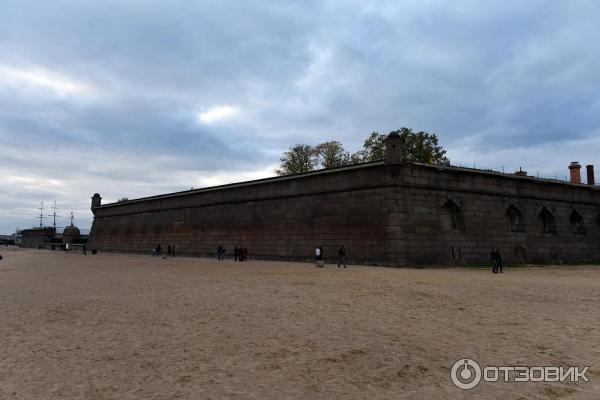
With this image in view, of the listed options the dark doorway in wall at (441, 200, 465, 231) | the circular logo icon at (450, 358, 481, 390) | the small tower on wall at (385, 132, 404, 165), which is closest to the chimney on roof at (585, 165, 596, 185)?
the dark doorway in wall at (441, 200, 465, 231)

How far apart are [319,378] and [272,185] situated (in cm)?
2755

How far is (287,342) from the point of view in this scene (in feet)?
23.1

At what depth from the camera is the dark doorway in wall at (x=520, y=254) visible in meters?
28.7

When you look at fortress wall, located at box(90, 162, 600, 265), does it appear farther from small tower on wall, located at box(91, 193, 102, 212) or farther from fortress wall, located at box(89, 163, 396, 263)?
small tower on wall, located at box(91, 193, 102, 212)

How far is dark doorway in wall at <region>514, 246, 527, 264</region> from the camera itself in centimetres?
2869

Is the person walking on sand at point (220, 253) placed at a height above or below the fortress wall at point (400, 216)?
below

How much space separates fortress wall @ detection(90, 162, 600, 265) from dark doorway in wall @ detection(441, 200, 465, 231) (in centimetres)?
6

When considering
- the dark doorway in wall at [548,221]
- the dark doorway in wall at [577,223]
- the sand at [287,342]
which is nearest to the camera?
the sand at [287,342]

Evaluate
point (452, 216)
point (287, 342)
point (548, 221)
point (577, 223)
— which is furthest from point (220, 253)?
point (577, 223)

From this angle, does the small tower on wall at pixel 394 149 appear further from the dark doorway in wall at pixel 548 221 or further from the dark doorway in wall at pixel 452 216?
the dark doorway in wall at pixel 548 221

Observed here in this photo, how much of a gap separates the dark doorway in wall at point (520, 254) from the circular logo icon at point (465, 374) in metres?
25.8

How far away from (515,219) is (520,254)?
2.48 meters

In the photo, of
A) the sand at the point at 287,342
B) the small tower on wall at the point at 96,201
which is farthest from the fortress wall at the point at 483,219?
the small tower on wall at the point at 96,201

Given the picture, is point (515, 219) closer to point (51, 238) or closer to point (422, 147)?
point (422, 147)
